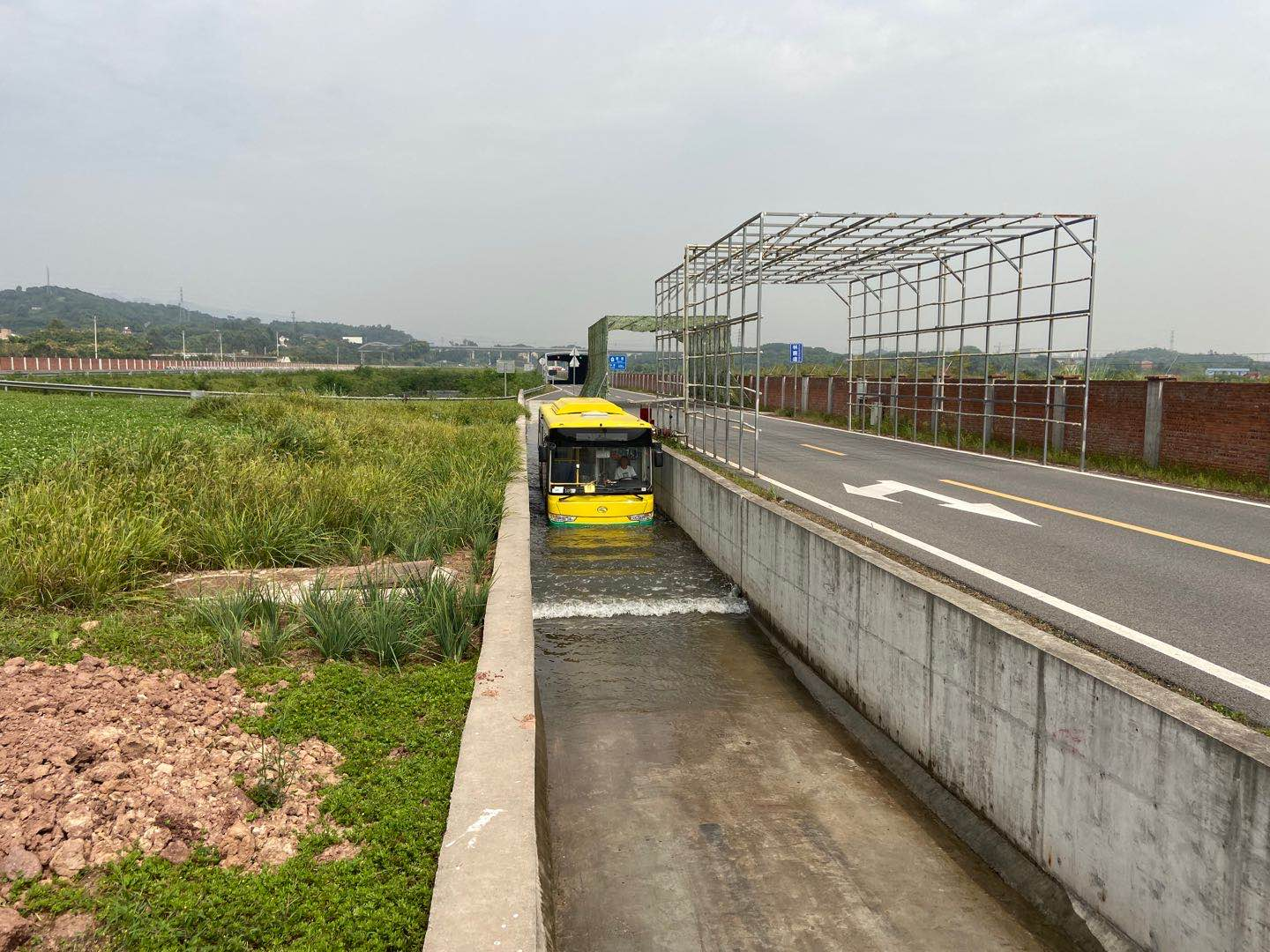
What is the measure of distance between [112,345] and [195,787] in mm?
149722

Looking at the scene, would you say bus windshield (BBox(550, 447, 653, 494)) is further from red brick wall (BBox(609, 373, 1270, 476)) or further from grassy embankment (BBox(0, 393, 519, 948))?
red brick wall (BBox(609, 373, 1270, 476))

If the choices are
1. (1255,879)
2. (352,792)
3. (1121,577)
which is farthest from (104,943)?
(1121,577)

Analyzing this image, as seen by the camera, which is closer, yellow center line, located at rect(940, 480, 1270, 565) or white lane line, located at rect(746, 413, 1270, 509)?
yellow center line, located at rect(940, 480, 1270, 565)

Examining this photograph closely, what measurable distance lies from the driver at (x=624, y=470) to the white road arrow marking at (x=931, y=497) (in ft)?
13.6

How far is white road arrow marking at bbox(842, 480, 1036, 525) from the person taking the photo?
1103cm

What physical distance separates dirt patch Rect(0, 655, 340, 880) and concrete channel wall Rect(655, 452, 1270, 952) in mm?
4091

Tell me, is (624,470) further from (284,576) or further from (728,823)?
(728,823)

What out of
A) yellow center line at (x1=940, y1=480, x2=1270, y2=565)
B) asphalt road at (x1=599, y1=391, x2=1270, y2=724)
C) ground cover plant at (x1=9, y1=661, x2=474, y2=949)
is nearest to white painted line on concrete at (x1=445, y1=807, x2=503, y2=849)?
ground cover plant at (x1=9, y1=661, x2=474, y2=949)

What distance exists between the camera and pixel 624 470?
53.5 ft

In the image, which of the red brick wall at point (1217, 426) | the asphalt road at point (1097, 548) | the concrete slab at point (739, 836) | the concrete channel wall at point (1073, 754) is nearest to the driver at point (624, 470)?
the asphalt road at point (1097, 548)

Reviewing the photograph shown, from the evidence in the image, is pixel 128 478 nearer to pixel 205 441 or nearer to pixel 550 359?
pixel 205 441

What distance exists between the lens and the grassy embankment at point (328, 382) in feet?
173

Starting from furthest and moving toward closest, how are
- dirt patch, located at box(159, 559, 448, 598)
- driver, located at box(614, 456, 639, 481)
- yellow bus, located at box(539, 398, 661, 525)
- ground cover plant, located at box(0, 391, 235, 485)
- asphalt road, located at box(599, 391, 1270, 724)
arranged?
driver, located at box(614, 456, 639, 481)
yellow bus, located at box(539, 398, 661, 525)
ground cover plant, located at box(0, 391, 235, 485)
dirt patch, located at box(159, 559, 448, 598)
asphalt road, located at box(599, 391, 1270, 724)

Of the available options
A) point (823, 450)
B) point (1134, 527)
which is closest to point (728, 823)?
point (1134, 527)
